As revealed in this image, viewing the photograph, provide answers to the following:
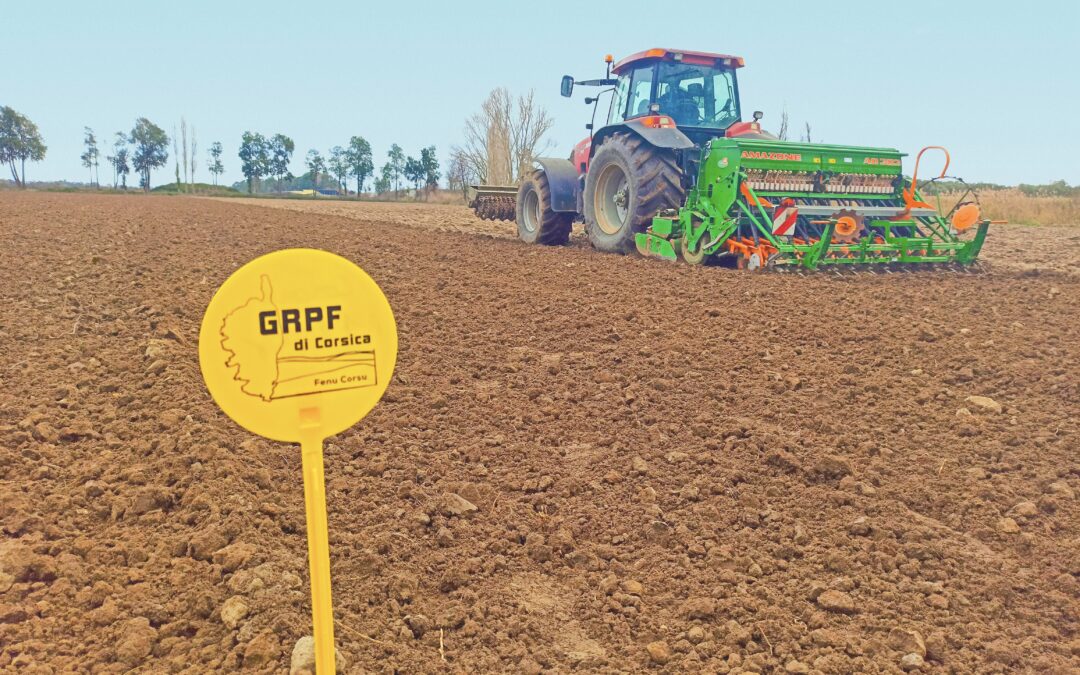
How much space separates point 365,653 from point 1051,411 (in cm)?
346

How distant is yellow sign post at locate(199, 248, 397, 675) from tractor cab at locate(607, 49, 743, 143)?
8.12m

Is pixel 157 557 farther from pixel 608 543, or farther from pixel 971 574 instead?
pixel 971 574

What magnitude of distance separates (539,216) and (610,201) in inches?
47.8

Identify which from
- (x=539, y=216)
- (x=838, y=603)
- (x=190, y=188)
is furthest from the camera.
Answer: (x=190, y=188)

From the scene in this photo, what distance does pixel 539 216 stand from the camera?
1068cm

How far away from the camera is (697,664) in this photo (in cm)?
213

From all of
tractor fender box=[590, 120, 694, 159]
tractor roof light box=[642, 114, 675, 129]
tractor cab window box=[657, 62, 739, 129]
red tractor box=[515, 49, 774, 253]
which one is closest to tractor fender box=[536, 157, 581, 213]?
red tractor box=[515, 49, 774, 253]

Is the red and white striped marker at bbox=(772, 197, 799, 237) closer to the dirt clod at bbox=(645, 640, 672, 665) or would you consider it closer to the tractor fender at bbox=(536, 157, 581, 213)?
the tractor fender at bbox=(536, 157, 581, 213)

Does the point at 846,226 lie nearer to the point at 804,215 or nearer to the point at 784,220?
the point at 804,215

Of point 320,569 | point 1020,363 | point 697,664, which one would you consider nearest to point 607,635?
point 697,664

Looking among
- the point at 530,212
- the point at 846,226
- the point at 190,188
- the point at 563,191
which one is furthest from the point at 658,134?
the point at 190,188

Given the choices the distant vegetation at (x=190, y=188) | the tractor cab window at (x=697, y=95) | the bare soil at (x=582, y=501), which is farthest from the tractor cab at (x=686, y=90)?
the distant vegetation at (x=190, y=188)

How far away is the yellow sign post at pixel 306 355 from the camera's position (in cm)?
161

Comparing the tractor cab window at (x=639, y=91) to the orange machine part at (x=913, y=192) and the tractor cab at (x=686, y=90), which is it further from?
the orange machine part at (x=913, y=192)
